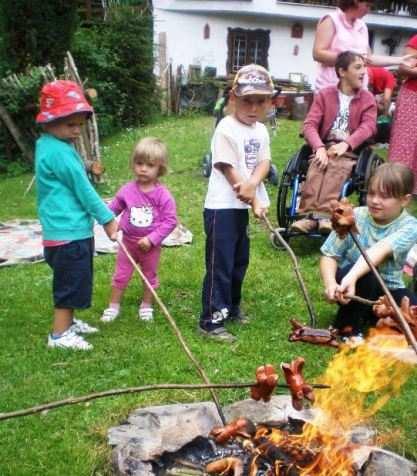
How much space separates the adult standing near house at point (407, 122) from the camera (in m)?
6.12

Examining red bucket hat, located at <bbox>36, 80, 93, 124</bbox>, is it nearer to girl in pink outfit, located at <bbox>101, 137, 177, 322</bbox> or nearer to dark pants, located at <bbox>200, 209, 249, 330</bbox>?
girl in pink outfit, located at <bbox>101, 137, 177, 322</bbox>

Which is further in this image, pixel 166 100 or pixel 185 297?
pixel 166 100

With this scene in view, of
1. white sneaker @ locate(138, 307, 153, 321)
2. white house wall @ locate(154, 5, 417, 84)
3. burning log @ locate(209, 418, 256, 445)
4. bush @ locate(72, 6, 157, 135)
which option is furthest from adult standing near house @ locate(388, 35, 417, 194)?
white house wall @ locate(154, 5, 417, 84)

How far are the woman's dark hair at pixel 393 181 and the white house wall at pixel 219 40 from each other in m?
17.1

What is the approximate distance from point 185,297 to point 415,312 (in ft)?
8.32

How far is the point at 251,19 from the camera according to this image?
2084 centimetres

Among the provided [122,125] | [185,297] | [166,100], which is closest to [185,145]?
[122,125]

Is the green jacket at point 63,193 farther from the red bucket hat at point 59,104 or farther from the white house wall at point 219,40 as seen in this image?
the white house wall at point 219,40

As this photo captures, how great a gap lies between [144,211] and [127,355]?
104 cm

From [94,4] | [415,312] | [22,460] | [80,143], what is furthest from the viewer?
[94,4]

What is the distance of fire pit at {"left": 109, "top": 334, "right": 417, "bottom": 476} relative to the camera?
104 inches

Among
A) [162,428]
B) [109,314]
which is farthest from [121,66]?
[162,428]

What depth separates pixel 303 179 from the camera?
5961mm

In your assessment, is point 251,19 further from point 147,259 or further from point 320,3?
point 147,259
